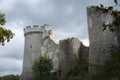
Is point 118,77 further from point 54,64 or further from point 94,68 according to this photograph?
point 54,64

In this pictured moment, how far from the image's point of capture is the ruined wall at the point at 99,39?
28.6m

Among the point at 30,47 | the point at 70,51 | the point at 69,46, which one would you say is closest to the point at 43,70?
the point at 70,51

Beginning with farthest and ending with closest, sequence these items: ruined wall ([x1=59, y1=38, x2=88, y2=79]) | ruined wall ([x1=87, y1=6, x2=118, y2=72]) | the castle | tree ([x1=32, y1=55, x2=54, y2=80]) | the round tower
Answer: the round tower → tree ([x1=32, y1=55, x2=54, y2=80]) → ruined wall ([x1=59, y1=38, x2=88, y2=79]) → the castle → ruined wall ([x1=87, y1=6, x2=118, y2=72])

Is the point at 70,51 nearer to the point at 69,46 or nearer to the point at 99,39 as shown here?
the point at 69,46

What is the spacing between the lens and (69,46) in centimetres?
3612

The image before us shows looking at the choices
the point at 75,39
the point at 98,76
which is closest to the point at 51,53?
the point at 75,39

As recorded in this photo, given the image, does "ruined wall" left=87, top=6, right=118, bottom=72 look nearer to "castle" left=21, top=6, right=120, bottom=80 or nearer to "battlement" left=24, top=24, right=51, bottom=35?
"castle" left=21, top=6, right=120, bottom=80

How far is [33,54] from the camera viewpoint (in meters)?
44.0

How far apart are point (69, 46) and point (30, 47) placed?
32.2 ft

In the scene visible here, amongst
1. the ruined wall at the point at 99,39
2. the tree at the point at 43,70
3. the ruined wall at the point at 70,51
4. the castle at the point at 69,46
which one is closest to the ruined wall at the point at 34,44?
the castle at the point at 69,46

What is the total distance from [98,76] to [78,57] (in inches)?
351

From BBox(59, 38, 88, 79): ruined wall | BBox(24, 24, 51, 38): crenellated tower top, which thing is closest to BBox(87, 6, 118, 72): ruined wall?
BBox(59, 38, 88, 79): ruined wall

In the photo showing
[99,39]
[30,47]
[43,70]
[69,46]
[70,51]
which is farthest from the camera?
[30,47]

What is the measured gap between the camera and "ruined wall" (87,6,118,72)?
28578mm
